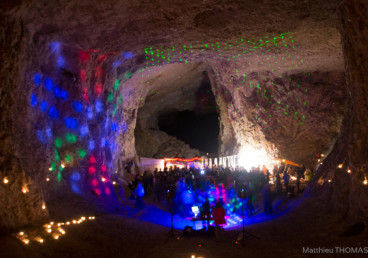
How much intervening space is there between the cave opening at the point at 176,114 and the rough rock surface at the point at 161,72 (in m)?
3.92

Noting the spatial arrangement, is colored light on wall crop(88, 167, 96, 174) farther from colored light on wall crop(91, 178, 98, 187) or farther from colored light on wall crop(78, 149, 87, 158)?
colored light on wall crop(78, 149, 87, 158)

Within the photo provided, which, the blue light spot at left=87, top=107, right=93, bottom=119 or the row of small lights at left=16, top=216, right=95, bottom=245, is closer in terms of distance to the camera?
the row of small lights at left=16, top=216, right=95, bottom=245

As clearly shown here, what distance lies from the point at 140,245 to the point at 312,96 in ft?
41.4

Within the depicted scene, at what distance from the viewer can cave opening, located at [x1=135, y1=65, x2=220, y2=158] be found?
2352 centimetres

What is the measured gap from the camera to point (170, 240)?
25.6 feet

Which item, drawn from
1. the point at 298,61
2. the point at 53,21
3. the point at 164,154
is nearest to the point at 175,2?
the point at 53,21

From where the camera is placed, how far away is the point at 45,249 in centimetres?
577

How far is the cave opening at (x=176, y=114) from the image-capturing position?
77.2 ft

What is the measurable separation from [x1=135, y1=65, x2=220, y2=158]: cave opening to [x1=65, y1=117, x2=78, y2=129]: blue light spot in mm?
10231

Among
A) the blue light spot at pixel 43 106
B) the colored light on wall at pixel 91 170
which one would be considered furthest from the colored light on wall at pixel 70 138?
the blue light spot at pixel 43 106

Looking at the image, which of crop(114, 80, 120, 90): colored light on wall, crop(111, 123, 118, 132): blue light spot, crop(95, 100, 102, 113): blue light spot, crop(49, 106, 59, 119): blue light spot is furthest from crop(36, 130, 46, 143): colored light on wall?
crop(111, 123, 118, 132): blue light spot

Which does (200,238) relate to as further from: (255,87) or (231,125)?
(231,125)

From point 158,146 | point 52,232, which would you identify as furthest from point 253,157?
point 52,232

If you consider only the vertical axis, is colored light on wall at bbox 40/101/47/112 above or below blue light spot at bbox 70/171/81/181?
above
